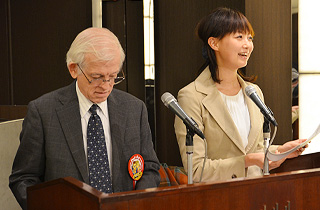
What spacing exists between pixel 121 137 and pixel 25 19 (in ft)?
8.80

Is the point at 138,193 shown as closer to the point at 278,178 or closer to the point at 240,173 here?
the point at 278,178

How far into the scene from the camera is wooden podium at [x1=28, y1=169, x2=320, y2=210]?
4.87 feet

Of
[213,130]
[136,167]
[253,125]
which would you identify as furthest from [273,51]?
[136,167]

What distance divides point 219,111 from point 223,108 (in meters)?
0.03

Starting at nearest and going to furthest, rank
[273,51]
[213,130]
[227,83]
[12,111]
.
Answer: [213,130] → [227,83] → [273,51] → [12,111]

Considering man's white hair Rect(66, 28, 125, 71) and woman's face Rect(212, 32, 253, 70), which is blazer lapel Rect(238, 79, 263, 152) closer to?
woman's face Rect(212, 32, 253, 70)

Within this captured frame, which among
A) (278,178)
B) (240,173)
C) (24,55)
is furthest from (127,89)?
(278,178)

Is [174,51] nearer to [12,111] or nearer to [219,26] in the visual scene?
[219,26]

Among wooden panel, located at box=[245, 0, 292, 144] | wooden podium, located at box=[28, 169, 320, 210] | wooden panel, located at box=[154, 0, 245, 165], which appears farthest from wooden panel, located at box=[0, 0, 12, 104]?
wooden podium, located at box=[28, 169, 320, 210]

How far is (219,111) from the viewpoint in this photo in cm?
262

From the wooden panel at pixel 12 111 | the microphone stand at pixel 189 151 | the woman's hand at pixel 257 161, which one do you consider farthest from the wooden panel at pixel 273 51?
the wooden panel at pixel 12 111

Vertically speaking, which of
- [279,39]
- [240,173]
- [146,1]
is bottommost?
[240,173]

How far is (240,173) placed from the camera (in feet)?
8.33

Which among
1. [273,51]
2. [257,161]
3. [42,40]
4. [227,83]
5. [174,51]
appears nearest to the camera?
[257,161]
